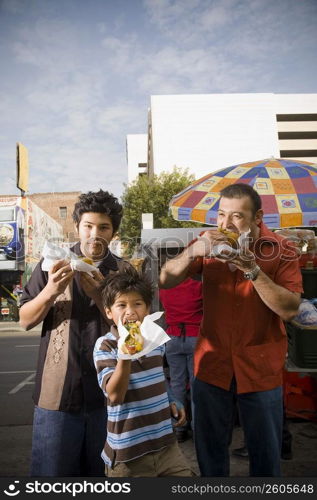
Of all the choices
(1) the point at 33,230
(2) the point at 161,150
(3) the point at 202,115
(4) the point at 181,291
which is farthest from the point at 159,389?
(3) the point at 202,115

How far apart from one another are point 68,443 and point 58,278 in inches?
26.7


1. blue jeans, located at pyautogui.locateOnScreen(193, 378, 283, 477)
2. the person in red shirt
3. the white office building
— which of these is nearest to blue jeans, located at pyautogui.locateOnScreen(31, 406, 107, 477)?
blue jeans, located at pyautogui.locateOnScreen(193, 378, 283, 477)

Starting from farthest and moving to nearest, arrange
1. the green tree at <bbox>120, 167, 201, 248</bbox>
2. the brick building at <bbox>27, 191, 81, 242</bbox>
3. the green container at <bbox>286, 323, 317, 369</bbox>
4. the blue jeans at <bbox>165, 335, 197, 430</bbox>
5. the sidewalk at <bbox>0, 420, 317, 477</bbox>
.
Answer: the brick building at <bbox>27, 191, 81, 242</bbox>
the green tree at <bbox>120, 167, 201, 248</bbox>
the blue jeans at <bbox>165, 335, 197, 430</bbox>
the sidewalk at <bbox>0, 420, 317, 477</bbox>
the green container at <bbox>286, 323, 317, 369</bbox>

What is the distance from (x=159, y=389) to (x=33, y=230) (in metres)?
20.6

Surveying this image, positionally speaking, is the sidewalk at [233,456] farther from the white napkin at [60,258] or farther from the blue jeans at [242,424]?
the white napkin at [60,258]

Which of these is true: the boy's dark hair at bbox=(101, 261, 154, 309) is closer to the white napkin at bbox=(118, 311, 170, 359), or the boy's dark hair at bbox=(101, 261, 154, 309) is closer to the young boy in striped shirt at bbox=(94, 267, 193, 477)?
the young boy in striped shirt at bbox=(94, 267, 193, 477)

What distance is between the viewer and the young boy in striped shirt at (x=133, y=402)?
4.29ft

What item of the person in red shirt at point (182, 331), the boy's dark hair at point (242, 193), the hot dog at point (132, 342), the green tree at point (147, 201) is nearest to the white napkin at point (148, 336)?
the hot dog at point (132, 342)

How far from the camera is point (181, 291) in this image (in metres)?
3.54

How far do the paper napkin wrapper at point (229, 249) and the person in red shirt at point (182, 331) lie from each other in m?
2.00

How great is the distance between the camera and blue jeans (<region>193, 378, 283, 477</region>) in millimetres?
1599

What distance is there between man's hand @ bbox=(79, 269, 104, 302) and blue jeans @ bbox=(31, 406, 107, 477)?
494mm

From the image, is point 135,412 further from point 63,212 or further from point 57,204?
point 63,212

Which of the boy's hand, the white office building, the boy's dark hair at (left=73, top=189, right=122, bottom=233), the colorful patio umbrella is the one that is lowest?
the boy's hand
